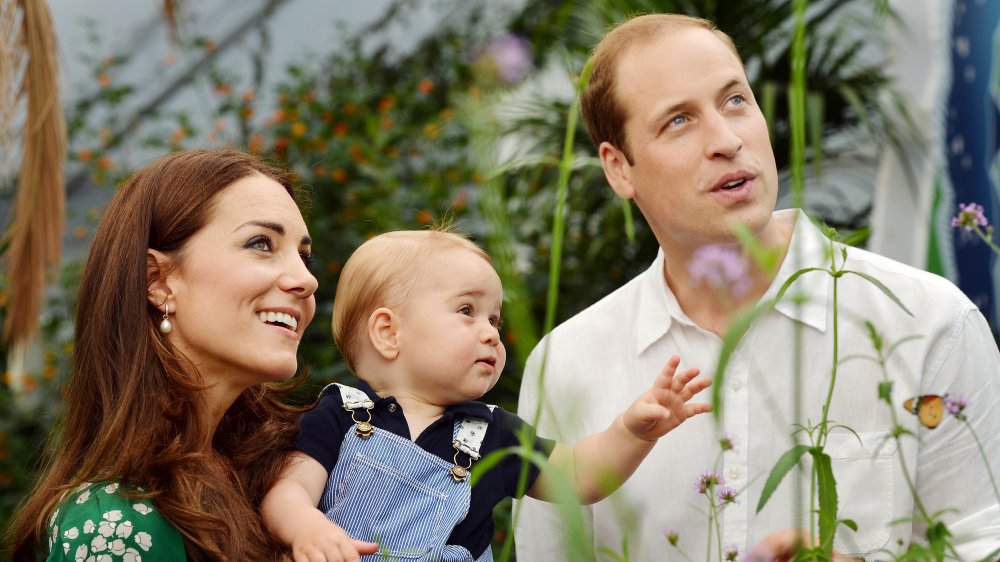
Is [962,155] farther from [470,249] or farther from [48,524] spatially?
[48,524]

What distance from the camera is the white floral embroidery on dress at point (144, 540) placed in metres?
1.60

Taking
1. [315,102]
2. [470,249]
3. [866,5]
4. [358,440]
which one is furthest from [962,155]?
[315,102]

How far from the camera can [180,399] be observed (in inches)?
70.2

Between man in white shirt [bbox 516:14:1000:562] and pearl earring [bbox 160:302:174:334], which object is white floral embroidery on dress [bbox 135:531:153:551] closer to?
pearl earring [bbox 160:302:174:334]

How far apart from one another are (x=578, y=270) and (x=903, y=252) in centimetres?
123

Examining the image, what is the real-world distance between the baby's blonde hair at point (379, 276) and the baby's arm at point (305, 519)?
28 centimetres

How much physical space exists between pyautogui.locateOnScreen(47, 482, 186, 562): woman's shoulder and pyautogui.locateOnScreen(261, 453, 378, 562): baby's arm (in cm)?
15

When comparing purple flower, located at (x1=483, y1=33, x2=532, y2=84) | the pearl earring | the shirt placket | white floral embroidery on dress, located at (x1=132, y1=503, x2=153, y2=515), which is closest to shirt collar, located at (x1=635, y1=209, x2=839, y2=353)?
the shirt placket

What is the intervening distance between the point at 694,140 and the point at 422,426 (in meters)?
0.75

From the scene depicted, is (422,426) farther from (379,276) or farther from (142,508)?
(142,508)

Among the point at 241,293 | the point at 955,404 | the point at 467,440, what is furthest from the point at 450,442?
the point at 955,404

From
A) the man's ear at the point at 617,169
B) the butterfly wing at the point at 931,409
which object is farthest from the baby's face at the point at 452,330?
the butterfly wing at the point at 931,409

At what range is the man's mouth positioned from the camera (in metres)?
1.80

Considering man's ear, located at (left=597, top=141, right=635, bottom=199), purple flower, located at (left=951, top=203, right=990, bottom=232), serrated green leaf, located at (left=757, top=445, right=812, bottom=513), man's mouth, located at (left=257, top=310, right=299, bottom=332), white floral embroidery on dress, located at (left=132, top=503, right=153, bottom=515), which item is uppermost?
man's ear, located at (left=597, top=141, right=635, bottom=199)
